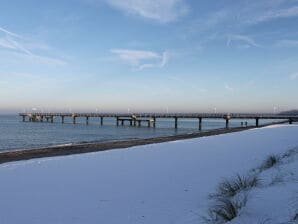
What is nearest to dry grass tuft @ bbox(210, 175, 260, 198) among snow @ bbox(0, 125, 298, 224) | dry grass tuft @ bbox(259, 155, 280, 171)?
snow @ bbox(0, 125, 298, 224)

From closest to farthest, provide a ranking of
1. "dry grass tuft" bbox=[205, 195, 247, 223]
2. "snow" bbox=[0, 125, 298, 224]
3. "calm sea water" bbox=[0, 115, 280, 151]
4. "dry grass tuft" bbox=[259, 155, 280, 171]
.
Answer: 1. "dry grass tuft" bbox=[205, 195, 247, 223]
2. "snow" bbox=[0, 125, 298, 224]
3. "dry grass tuft" bbox=[259, 155, 280, 171]
4. "calm sea water" bbox=[0, 115, 280, 151]

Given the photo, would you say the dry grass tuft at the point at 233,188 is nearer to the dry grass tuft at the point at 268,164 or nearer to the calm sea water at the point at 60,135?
the dry grass tuft at the point at 268,164

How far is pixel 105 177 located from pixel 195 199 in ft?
11.6

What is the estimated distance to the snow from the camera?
645 centimetres

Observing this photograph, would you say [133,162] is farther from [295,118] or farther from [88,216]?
[295,118]

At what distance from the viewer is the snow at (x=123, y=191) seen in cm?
645

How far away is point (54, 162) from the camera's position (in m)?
14.1

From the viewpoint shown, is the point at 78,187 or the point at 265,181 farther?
the point at 78,187

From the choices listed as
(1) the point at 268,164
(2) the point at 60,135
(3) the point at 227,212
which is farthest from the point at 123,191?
(2) the point at 60,135

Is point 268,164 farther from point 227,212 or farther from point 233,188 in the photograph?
point 227,212

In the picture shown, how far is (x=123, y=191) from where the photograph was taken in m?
8.61

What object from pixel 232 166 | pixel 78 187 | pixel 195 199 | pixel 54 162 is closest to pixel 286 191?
pixel 195 199

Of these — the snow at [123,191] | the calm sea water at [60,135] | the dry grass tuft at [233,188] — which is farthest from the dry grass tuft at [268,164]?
the calm sea water at [60,135]

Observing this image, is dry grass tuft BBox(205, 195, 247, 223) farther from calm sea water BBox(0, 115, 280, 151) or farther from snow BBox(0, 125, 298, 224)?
calm sea water BBox(0, 115, 280, 151)
